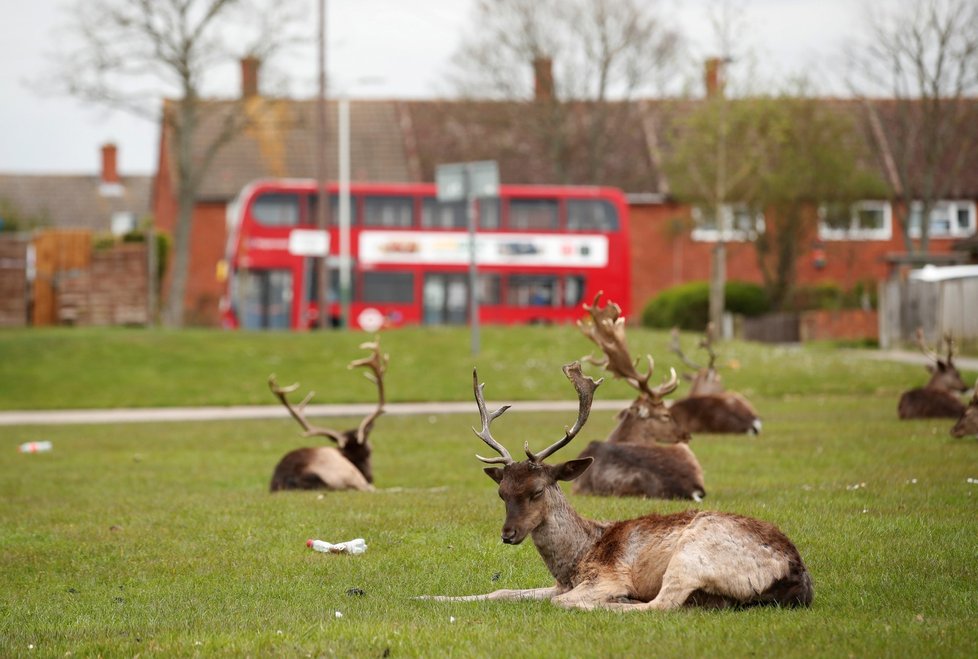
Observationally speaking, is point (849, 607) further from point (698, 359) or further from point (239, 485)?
point (698, 359)

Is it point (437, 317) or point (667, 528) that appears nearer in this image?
point (667, 528)

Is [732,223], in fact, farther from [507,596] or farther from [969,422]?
[507,596]

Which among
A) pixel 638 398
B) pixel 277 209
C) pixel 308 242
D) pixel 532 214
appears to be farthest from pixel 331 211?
pixel 638 398

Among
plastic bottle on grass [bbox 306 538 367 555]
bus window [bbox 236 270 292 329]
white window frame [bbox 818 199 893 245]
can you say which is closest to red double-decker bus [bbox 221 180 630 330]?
bus window [bbox 236 270 292 329]

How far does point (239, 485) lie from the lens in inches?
605

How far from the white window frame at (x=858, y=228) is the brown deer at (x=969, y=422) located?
34.3 metres

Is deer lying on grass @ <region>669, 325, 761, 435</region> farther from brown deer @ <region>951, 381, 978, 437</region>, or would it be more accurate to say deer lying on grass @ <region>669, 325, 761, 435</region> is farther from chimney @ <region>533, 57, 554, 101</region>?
chimney @ <region>533, 57, 554, 101</region>

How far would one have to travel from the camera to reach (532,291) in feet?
150

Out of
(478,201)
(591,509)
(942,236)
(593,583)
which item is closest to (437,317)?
(478,201)

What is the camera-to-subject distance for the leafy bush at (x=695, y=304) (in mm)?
47938

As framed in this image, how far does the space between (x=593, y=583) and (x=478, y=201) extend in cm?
3781

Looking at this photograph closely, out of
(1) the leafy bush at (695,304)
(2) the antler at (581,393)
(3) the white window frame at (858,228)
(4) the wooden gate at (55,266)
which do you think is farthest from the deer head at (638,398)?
(3) the white window frame at (858,228)

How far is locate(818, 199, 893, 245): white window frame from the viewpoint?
5120 centimetres

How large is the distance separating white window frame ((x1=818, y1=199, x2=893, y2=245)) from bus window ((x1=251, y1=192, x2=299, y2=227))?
1746 centimetres
